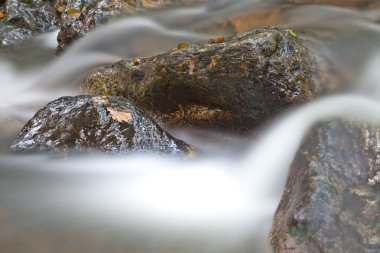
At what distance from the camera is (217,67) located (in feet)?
14.7

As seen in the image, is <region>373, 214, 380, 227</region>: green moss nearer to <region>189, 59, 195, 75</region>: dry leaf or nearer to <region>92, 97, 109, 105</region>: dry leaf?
<region>189, 59, 195, 75</region>: dry leaf

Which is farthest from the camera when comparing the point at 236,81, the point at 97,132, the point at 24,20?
the point at 24,20

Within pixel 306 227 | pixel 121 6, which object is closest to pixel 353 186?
pixel 306 227

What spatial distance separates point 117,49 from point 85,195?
12.4 feet

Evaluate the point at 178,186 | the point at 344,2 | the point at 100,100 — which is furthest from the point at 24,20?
the point at 178,186

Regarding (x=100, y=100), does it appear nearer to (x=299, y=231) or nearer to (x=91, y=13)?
(x=299, y=231)

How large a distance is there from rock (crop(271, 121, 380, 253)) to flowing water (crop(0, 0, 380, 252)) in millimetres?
259

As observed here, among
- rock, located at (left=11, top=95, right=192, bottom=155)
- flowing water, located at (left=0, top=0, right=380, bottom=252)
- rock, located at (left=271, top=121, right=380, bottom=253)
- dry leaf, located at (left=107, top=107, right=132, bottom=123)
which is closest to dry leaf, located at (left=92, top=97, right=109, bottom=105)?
rock, located at (left=11, top=95, right=192, bottom=155)

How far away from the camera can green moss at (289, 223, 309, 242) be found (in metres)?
2.64

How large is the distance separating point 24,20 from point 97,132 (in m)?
6.76

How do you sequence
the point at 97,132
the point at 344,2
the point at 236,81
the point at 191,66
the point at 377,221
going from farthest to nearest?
the point at 344,2 < the point at 191,66 < the point at 236,81 < the point at 97,132 < the point at 377,221

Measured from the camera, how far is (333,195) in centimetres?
282

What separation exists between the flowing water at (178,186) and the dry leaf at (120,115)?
16.5 inches

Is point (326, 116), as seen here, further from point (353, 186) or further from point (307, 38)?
point (307, 38)
